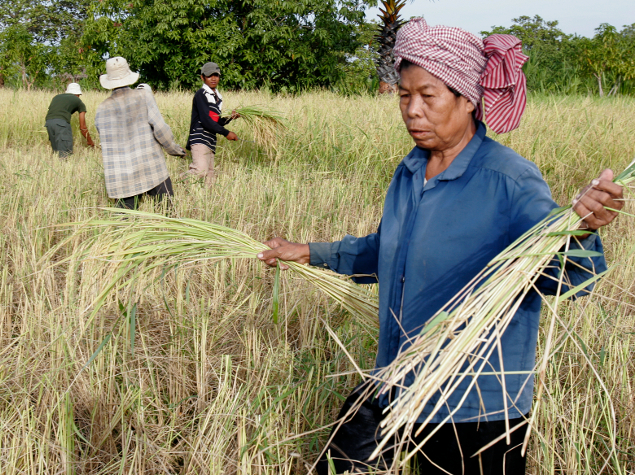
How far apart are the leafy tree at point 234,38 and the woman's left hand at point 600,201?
13923mm

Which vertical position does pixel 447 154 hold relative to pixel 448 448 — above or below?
above

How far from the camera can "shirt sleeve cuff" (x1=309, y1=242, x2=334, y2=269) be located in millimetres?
1643

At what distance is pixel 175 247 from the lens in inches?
67.5

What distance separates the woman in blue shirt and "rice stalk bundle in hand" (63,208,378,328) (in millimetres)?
380

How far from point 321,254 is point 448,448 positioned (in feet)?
2.22

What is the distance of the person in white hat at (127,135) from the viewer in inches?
150

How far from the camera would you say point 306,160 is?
549 centimetres

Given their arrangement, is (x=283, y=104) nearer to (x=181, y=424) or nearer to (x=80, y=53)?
(x=181, y=424)

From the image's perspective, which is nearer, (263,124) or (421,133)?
(421,133)

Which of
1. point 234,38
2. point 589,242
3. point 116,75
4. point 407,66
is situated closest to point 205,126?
point 116,75

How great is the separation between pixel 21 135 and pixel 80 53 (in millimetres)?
10911

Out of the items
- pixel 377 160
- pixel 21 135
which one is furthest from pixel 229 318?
pixel 21 135

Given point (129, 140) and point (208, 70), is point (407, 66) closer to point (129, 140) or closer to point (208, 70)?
point (129, 140)

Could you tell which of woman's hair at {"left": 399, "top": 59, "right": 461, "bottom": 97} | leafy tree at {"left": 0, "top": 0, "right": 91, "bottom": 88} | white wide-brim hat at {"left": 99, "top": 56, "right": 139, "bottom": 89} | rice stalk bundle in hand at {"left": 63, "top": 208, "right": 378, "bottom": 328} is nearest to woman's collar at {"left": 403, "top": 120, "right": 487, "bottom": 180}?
woman's hair at {"left": 399, "top": 59, "right": 461, "bottom": 97}
